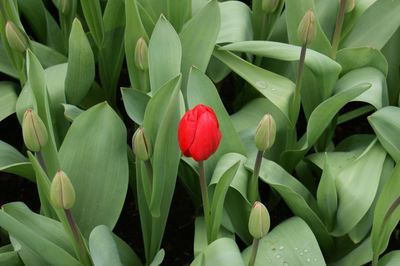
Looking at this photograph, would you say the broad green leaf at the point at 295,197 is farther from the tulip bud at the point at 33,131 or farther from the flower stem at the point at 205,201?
the tulip bud at the point at 33,131

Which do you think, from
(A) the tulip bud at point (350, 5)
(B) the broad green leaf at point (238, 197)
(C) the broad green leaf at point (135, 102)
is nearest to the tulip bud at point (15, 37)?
(C) the broad green leaf at point (135, 102)

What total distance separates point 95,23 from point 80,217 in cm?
47

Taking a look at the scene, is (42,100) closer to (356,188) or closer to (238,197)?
(238,197)

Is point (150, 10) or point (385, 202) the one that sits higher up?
point (150, 10)

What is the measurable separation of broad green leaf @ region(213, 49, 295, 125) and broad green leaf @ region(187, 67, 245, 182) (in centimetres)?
14

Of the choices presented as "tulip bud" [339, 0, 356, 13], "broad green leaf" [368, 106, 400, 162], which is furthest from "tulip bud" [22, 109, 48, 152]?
"tulip bud" [339, 0, 356, 13]

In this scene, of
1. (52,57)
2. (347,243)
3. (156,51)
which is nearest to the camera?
(156,51)

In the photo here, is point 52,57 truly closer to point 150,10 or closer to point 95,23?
point 95,23

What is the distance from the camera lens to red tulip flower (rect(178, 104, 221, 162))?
0.73 meters

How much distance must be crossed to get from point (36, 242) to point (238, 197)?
0.38 m

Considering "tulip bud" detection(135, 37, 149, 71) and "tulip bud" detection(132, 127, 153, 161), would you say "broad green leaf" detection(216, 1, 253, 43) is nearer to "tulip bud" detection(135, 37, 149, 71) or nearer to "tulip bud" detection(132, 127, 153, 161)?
"tulip bud" detection(135, 37, 149, 71)

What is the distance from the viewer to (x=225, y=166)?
0.99 m

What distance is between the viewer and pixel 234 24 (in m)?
1.30

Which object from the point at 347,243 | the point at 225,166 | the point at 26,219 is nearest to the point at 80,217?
the point at 26,219
